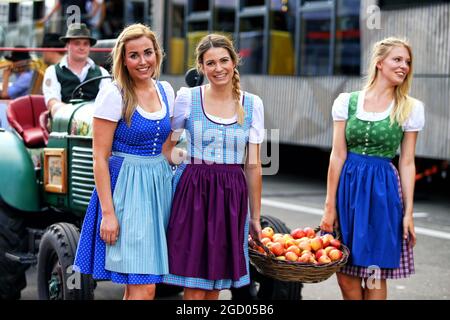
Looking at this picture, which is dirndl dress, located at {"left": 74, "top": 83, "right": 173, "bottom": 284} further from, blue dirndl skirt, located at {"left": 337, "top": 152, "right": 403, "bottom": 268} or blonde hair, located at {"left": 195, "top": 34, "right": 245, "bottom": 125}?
blue dirndl skirt, located at {"left": 337, "top": 152, "right": 403, "bottom": 268}

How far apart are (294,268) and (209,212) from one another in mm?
559

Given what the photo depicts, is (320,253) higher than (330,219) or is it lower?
lower

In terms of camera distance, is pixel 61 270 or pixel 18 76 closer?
pixel 61 270

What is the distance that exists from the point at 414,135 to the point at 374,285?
0.88 meters

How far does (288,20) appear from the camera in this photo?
49.1 feet

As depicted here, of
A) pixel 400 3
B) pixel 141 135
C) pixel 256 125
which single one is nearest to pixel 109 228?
pixel 141 135

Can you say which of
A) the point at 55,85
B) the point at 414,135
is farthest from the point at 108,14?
the point at 414,135

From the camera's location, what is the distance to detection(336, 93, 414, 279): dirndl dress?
4812mm

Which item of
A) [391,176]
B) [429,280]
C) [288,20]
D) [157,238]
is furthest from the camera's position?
Answer: [288,20]

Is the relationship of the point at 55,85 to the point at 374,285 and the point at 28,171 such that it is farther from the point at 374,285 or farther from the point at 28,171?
the point at 374,285

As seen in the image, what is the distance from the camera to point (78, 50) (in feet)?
23.4

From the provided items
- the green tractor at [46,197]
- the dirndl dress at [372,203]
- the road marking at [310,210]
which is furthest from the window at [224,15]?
the dirndl dress at [372,203]

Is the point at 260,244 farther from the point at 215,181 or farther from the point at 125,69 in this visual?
the point at 125,69

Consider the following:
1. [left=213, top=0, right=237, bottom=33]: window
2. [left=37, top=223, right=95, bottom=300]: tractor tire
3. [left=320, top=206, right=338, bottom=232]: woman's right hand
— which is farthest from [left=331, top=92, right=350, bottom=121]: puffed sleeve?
[left=213, top=0, right=237, bottom=33]: window
